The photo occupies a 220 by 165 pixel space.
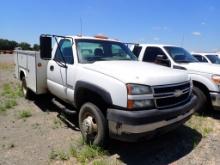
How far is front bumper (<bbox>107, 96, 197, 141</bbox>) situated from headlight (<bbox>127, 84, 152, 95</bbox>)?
10.7 inches

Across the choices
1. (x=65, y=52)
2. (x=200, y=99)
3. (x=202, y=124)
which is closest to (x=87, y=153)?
(x=65, y=52)

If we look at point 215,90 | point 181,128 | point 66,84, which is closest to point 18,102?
point 66,84

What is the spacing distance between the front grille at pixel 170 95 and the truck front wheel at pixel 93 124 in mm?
961

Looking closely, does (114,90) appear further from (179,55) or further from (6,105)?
(6,105)

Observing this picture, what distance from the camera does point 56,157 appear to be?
418 centimetres

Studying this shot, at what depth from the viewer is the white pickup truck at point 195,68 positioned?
5984 millimetres

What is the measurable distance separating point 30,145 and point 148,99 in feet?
8.10

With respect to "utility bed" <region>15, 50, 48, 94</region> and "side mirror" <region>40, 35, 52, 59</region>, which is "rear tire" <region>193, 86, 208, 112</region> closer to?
"side mirror" <region>40, 35, 52, 59</region>

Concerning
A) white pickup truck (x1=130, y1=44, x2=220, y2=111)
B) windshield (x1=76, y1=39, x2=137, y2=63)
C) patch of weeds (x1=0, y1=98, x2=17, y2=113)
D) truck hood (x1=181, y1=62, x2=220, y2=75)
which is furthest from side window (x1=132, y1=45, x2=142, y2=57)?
patch of weeds (x1=0, y1=98, x2=17, y2=113)

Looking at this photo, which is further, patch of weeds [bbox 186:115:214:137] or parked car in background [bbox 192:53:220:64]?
parked car in background [bbox 192:53:220:64]

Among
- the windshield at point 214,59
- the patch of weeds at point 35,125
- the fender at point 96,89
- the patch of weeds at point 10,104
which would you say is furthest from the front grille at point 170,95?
the windshield at point 214,59

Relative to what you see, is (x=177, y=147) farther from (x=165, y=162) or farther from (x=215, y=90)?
(x=215, y=90)

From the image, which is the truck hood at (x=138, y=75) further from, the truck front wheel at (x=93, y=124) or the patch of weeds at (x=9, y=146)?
the patch of weeds at (x=9, y=146)

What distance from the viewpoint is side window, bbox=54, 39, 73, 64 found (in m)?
5.32
